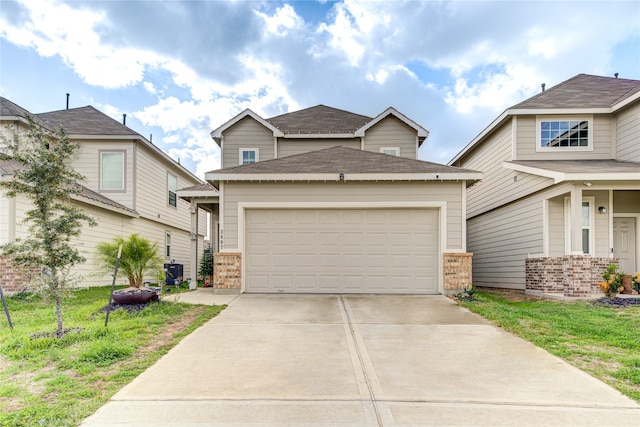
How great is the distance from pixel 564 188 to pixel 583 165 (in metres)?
1.69

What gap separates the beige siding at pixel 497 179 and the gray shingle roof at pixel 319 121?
4822 mm

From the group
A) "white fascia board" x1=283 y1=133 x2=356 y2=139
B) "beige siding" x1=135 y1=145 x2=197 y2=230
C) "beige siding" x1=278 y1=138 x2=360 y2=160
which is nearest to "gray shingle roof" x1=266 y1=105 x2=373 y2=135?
"white fascia board" x1=283 y1=133 x2=356 y2=139

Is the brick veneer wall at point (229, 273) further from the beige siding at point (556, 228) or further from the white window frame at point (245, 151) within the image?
the beige siding at point (556, 228)

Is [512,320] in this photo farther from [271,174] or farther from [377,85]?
[377,85]

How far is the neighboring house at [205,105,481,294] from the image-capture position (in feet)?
32.8

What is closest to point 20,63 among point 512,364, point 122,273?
point 122,273

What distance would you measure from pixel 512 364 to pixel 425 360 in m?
1.01

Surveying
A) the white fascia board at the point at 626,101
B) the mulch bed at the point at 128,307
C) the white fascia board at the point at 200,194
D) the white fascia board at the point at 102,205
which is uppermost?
the white fascia board at the point at 626,101

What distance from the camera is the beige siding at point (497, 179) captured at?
12.0 meters

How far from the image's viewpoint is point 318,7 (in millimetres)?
13328

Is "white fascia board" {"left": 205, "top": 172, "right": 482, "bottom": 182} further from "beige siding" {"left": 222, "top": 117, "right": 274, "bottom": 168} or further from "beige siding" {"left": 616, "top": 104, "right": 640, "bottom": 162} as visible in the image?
"beige siding" {"left": 616, "top": 104, "right": 640, "bottom": 162}

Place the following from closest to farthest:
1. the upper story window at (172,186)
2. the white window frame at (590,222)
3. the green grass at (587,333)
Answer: the green grass at (587,333), the white window frame at (590,222), the upper story window at (172,186)

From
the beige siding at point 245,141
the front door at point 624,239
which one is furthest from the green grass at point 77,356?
the front door at point 624,239

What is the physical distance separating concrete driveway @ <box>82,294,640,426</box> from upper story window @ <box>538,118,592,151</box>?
858cm
